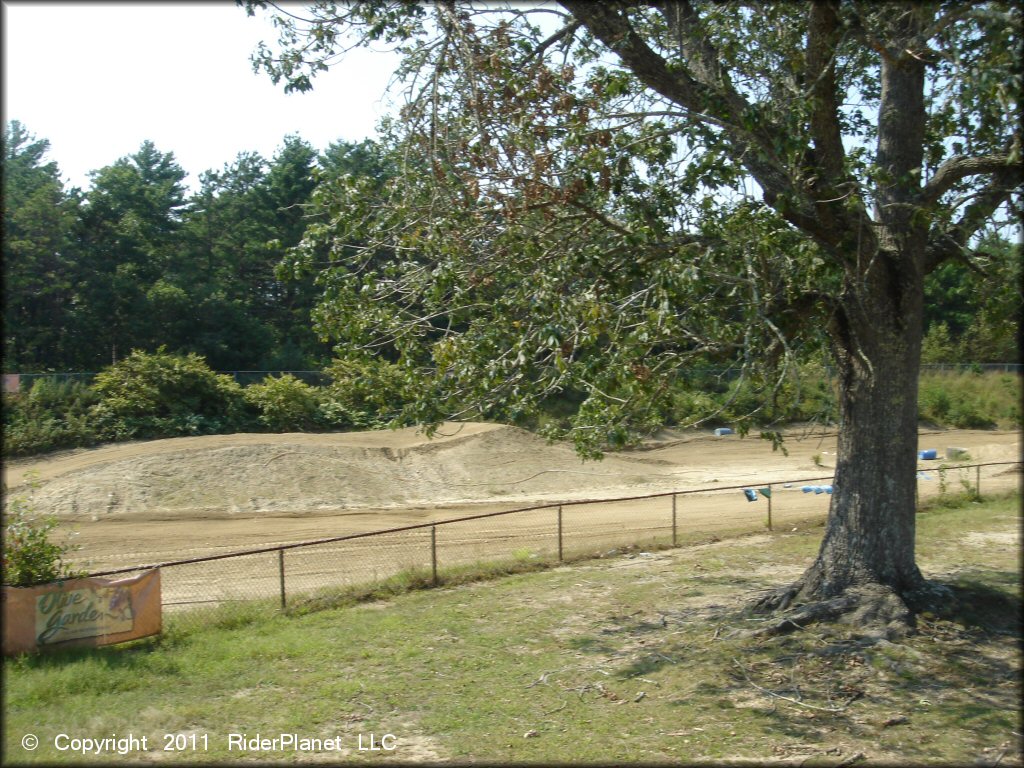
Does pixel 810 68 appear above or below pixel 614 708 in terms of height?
above

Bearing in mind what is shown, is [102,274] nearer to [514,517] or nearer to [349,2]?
[514,517]

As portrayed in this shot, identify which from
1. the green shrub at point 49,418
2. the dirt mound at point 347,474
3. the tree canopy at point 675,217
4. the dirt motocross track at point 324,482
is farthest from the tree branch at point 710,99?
the green shrub at point 49,418

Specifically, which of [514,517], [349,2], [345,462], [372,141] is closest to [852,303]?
[372,141]

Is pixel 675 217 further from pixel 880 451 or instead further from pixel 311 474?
pixel 311 474

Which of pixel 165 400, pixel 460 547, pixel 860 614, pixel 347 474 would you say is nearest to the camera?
pixel 860 614

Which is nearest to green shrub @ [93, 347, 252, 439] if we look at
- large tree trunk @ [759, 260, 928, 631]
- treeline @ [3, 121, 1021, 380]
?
treeline @ [3, 121, 1021, 380]

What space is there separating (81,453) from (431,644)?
2388 centimetres

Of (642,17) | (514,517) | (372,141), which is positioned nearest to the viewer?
(642,17)

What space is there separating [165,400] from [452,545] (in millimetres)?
19732

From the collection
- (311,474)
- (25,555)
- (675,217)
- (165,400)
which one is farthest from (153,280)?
(675,217)

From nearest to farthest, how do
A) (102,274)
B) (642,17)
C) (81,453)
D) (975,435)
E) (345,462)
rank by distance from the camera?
1. (642,17)
2. (345,462)
3. (81,453)
4. (975,435)
5. (102,274)

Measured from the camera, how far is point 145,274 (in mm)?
46062

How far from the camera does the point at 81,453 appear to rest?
30.7 metres

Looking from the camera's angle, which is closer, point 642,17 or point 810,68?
point 810,68
